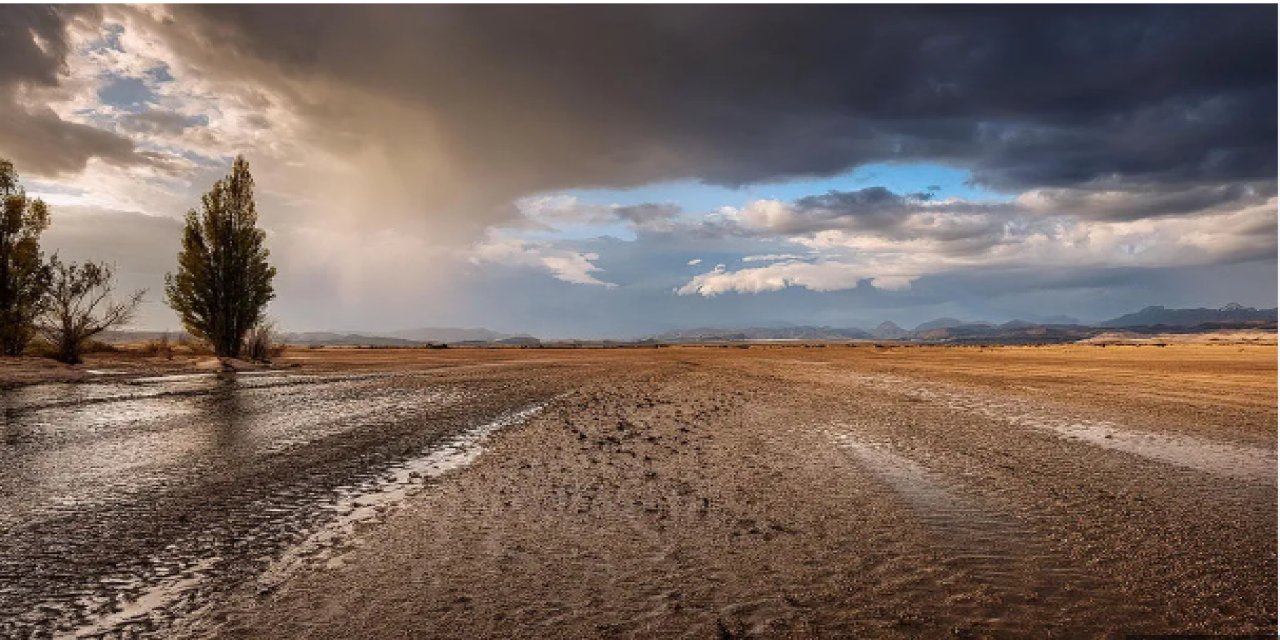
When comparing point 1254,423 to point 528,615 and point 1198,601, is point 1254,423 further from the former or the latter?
point 528,615

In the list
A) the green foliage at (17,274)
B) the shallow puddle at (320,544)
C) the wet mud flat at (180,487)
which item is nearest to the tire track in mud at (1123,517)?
the shallow puddle at (320,544)

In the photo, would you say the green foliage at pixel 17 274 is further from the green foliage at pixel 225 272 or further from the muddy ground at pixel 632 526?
the muddy ground at pixel 632 526

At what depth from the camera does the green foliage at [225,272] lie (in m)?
41.5

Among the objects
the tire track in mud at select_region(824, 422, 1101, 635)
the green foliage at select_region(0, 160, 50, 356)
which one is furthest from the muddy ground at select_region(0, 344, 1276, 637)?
the green foliage at select_region(0, 160, 50, 356)

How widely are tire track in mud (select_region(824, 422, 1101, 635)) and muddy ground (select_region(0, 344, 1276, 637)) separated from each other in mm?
33

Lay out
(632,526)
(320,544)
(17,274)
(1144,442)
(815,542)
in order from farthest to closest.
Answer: (17,274) < (1144,442) < (632,526) < (815,542) < (320,544)

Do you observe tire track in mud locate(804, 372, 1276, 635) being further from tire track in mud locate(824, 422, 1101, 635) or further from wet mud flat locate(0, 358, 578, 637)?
wet mud flat locate(0, 358, 578, 637)

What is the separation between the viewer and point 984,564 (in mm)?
6105

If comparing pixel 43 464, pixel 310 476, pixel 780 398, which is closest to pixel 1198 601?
pixel 310 476

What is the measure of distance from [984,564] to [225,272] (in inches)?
1825

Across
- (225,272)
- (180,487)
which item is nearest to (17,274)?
(225,272)

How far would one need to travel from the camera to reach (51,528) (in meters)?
6.84

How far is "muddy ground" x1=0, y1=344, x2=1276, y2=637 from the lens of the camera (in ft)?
16.0

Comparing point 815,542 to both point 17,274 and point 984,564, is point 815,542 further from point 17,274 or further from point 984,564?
point 17,274
